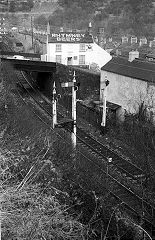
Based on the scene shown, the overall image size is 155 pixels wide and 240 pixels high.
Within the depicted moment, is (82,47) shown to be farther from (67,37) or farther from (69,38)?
(67,37)

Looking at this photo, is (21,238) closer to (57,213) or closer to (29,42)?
(57,213)

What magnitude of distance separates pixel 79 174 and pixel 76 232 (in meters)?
3.07

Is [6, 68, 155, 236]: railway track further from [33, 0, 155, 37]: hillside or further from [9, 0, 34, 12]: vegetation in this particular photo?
[9, 0, 34, 12]: vegetation

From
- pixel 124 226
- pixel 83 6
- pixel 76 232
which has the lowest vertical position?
pixel 124 226

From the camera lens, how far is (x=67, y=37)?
29.3m

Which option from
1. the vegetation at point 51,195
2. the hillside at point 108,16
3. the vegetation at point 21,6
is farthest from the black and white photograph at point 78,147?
the vegetation at point 21,6

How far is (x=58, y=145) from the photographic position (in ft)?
39.2

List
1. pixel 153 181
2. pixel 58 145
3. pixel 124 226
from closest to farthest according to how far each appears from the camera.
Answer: pixel 124 226 < pixel 153 181 < pixel 58 145

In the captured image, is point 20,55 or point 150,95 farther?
point 20,55

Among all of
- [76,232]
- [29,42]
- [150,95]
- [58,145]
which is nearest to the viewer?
[76,232]

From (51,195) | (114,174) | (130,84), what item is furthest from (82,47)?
(51,195)

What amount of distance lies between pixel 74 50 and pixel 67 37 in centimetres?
115

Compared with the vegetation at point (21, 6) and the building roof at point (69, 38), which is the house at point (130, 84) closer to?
the building roof at point (69, 38)

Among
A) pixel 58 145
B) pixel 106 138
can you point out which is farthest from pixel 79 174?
pixel 106 138
